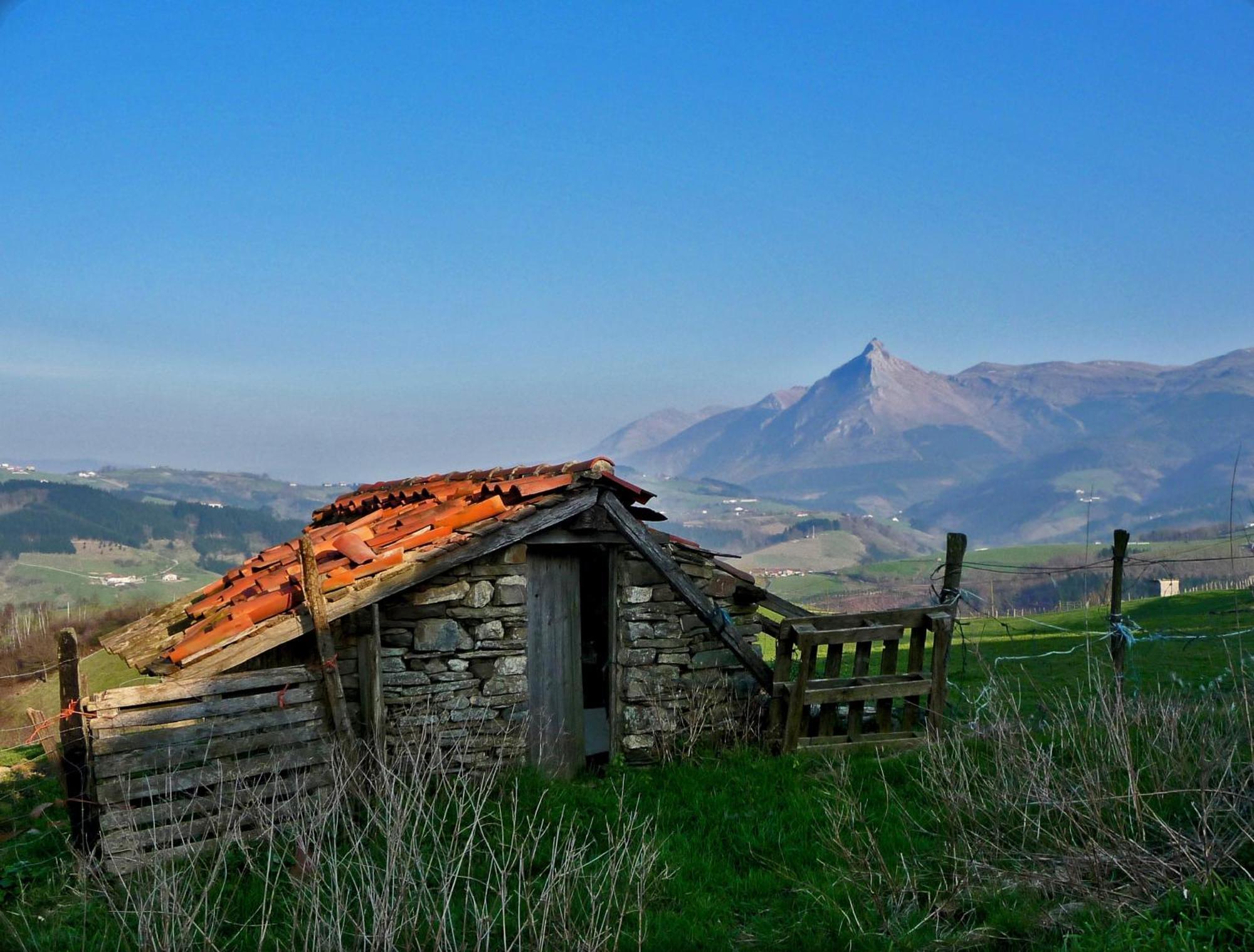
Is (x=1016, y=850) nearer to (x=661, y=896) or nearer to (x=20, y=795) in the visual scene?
(x=661, y=896)

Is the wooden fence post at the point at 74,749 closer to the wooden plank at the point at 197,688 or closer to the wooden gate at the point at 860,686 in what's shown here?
the wooden plank at the point at 197,688

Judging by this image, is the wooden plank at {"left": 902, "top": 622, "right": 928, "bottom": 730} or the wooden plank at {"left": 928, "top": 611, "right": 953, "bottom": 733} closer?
the wooden plank at {"left": 928, "top": 611, "right": 953, "bottom": 733}

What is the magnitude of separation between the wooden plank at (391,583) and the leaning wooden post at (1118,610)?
5.52m

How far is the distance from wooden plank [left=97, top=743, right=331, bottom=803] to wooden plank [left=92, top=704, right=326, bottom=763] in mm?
204

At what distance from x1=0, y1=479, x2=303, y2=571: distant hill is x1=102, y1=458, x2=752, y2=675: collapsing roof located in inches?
3417

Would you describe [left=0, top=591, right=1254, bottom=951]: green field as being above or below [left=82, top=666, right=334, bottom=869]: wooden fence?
below

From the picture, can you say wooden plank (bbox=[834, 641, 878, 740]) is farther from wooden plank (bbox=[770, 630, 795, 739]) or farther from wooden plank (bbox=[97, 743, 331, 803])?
wooden plank (bbox=[97, 743, 331, 803])

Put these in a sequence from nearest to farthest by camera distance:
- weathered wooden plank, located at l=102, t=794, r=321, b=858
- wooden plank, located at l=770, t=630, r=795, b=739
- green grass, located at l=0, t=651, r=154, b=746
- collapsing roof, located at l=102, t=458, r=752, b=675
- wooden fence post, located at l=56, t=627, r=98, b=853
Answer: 1. weathered wooden plank, located at l=102, t=794, r=321, b=858
2. wooden fence post, located at l=56, t=627, r=98, b=853
3. collapsing roof, located at l=102, t=458, r=752, b=675
4. wooden plank, located at l=770, t=630, r=795, b=739
5. green grass, located at l=0, t=651, r=154, b=746

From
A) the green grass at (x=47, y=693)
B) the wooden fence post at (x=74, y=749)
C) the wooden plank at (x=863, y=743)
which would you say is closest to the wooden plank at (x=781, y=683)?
the wooden plank at (x=863, y=743)

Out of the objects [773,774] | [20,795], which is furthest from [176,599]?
[773,774]

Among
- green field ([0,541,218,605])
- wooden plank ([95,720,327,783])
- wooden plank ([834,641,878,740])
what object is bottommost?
green field ([0,541,218,605])

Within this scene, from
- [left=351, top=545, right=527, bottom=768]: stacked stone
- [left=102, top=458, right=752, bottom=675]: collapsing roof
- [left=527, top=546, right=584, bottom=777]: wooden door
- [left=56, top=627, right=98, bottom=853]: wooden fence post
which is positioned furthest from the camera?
[left=527, top=546, right=584, bottom=777]: wooden door

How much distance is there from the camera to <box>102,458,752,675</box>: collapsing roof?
768cm

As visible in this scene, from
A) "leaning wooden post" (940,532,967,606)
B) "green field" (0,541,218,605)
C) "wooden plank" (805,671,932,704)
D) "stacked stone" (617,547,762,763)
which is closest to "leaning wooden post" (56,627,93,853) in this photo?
"stacked stone" (617,547,762,763)
